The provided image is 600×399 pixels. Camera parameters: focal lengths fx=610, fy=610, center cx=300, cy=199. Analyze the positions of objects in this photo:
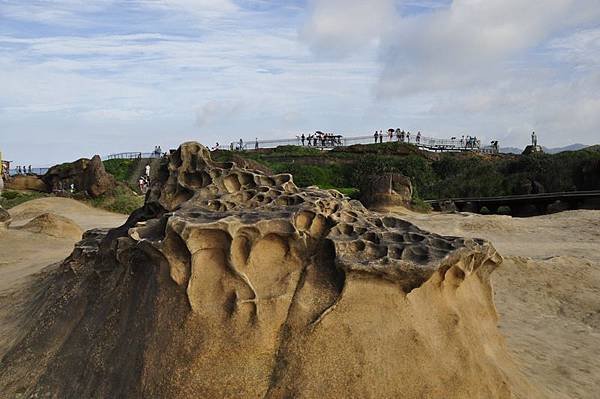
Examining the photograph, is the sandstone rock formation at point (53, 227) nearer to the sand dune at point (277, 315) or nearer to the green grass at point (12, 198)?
the green grass at point (12, 198)

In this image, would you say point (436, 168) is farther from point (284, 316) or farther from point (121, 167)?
point (284, 316)

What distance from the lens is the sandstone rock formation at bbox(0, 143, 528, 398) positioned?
365 centimetres

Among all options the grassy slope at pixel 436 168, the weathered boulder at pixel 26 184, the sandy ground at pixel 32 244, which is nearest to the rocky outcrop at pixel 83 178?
the weathered boulder at pixel 26 184

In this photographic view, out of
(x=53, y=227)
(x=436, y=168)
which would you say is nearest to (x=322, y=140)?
(x=436, y=168)

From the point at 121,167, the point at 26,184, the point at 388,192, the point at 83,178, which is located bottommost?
the point at 26,184

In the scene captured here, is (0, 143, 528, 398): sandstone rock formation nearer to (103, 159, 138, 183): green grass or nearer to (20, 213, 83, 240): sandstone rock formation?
(20, 213, 83, 240): sandstone rock formation

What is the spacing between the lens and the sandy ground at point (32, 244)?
8992mm

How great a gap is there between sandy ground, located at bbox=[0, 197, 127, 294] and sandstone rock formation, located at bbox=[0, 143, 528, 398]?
432 cm

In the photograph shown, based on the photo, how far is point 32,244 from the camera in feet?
38.2

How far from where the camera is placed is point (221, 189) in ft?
17.6

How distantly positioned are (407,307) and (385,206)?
13.9 m

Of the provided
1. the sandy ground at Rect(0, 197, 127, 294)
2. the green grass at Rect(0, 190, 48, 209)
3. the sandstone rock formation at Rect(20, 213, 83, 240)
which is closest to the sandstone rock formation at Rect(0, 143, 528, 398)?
the sandy ground at Rect(0, 197, 127, 294)

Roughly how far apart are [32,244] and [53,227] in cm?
109

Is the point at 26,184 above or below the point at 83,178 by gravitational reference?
below
